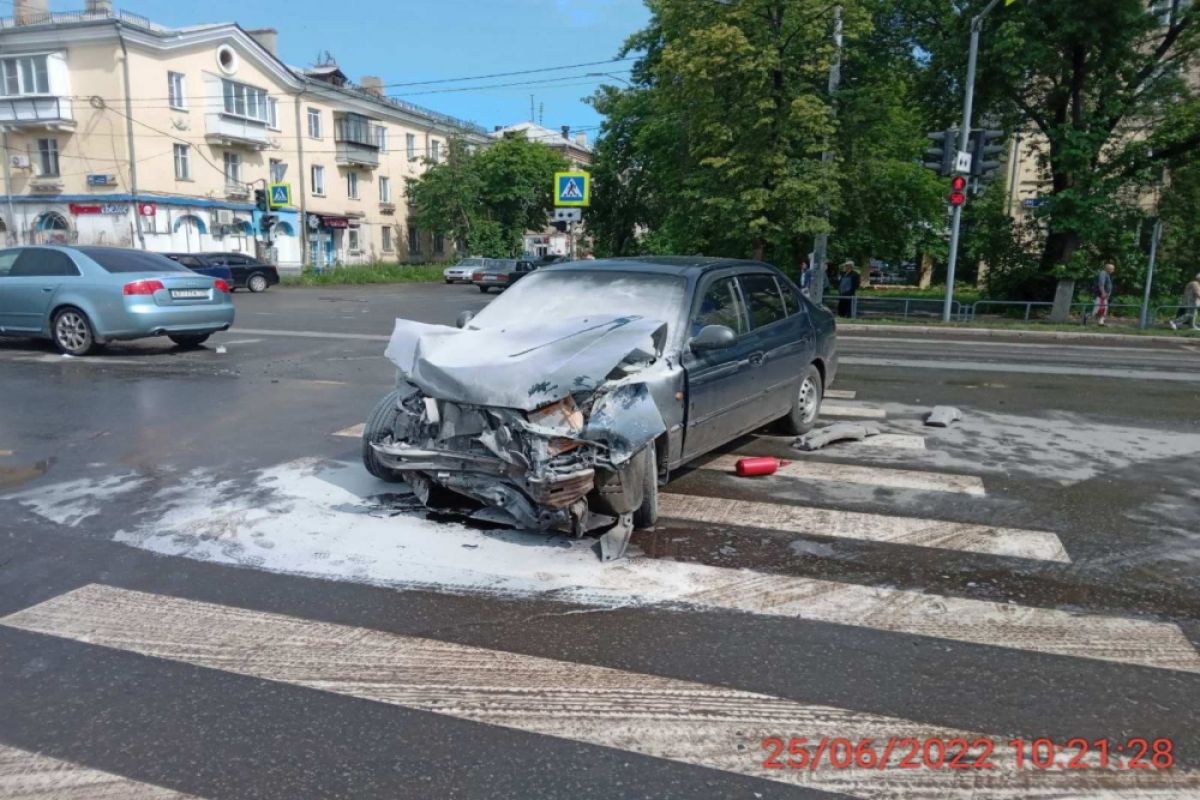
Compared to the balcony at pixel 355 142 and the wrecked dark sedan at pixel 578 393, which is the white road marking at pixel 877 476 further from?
the balcony at pixel 355 142

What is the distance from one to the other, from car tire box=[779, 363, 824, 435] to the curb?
13.9 m

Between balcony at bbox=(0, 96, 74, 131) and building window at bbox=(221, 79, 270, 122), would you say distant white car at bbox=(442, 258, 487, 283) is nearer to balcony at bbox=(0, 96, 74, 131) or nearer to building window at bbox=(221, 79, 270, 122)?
building window at bbox=(221, 79, 270, 122)

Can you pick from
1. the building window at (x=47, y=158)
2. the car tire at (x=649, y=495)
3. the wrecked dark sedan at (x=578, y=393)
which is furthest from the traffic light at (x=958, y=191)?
the building window at (x=47, y=158)

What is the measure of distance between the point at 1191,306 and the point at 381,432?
22692 mm

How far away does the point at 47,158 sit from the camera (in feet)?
128

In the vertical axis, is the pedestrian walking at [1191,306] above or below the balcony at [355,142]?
below

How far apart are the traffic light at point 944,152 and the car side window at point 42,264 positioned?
1735 cm

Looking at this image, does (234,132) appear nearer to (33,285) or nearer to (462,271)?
(462,271)

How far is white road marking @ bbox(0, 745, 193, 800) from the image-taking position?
2.59m

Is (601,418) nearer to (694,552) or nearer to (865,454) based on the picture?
(694,552)

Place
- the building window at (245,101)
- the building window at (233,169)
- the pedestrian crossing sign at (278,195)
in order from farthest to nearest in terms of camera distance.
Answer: the building window at (233,169), the building window at (245,101), the pedestrian crossing sign at (278,195)

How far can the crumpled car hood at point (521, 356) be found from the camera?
445 cm

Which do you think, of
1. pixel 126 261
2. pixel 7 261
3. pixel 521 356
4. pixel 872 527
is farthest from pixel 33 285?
pixel 872 527

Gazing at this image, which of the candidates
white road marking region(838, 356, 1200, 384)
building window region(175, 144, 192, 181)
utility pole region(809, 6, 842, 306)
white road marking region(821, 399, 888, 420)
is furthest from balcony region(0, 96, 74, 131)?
white road marking region(821, 399, 888, 420)
